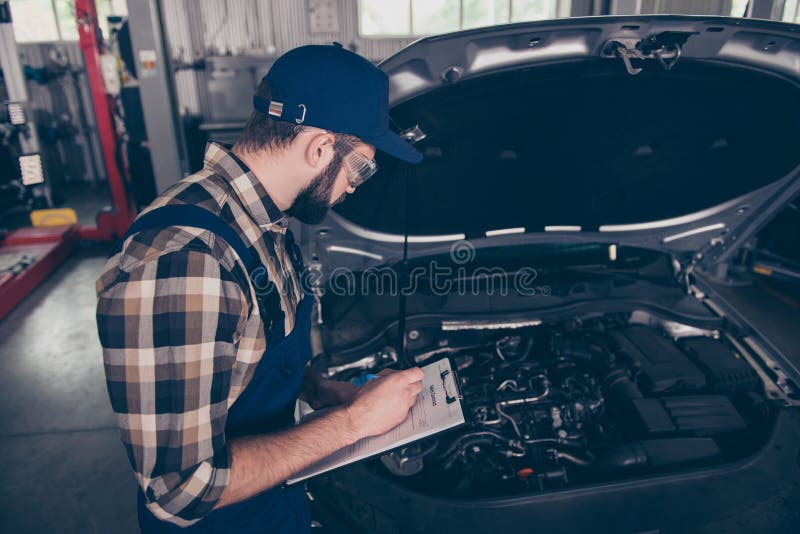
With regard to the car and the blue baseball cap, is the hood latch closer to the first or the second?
the car

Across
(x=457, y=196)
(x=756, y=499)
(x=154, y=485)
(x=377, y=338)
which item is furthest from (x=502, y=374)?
(x=154, y=485)

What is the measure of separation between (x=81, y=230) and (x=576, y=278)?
18.4 ft

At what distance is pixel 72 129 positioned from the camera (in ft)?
28.8

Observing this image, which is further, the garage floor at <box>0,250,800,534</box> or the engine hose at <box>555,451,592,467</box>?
the garage floor at <box>0,250,800,534</box>

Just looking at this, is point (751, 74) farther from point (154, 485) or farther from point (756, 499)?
point (154, 485)

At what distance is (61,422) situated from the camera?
9.72 feet

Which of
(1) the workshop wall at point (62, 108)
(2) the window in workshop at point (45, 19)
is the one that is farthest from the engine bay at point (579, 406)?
(2) the window in workshop at point (45, 19)

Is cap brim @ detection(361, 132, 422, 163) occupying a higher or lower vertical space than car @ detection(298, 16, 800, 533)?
higher

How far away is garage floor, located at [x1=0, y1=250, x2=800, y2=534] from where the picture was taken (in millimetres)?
2334

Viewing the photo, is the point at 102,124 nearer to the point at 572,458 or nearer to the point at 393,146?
the point at 393,146

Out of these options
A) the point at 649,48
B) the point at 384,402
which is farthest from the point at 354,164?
the point at 649,48

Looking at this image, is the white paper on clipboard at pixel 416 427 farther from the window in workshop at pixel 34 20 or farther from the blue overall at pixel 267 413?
the window in workshop at pixel 34 20

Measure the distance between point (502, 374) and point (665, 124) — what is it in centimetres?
97

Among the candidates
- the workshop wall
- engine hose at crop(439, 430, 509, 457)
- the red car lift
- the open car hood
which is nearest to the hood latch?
the open car hood
